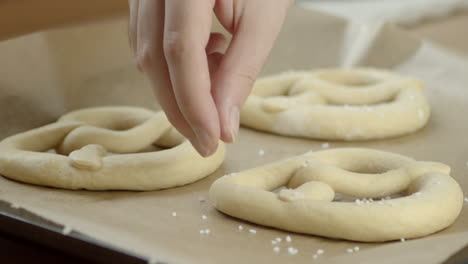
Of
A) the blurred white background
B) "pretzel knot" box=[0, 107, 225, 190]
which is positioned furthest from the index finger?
the blurred white background

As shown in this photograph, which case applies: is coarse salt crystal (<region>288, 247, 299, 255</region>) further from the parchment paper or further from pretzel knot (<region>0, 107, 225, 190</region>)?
pretzel knot (<region>0, 107, 225, 190</region>)

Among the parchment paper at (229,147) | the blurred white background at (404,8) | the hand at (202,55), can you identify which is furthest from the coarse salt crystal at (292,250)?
the blurred white background at (404,8)

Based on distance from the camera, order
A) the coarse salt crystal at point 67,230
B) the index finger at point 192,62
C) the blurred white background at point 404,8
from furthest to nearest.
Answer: the blurred white background at point 404,8 < the coarse salt crystal at point 67,230 < the index finger at point 192,62

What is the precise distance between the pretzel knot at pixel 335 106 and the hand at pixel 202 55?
56 centimetres

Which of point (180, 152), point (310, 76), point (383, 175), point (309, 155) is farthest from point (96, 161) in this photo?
point (310, 76)

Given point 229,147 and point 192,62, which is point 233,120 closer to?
point 192,62

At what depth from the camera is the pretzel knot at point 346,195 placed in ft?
3.49

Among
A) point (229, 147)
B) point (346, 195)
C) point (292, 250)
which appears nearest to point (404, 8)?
point (229, 147)

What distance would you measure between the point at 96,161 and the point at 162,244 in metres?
0.28

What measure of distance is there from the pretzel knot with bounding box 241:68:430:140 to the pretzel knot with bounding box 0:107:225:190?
0.25m

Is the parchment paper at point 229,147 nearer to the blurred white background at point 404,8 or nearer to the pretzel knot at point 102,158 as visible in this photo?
the pretzel knot at point 102,158

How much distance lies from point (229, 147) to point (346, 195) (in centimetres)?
35

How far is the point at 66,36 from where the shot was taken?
169 cm

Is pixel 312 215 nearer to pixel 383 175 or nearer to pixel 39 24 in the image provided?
pixel 383 175
